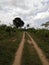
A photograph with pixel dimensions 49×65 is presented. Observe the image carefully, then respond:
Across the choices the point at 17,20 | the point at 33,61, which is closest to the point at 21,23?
the point at 17,20

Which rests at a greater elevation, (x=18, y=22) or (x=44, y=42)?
(x=18, y=22)

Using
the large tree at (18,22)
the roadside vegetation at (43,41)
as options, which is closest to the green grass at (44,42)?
the roadside vegetation at (43,41)

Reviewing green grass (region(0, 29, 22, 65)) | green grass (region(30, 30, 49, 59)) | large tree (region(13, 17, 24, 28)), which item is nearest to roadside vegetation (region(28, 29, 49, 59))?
green grass (region(30, 30, 49, 59))

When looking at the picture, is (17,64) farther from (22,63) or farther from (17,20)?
(17,20)

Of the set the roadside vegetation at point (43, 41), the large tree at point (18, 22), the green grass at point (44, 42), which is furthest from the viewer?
the large tree at point (18, 22)

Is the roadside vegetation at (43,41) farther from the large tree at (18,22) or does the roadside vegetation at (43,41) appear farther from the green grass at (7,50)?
the large tree at (18,22)

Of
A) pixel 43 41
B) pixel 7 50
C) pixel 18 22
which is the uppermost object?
pixel 18 22

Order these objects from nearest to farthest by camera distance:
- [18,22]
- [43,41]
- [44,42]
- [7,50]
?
1. [7,50]
2. [44,42]
3. [43,41]
4. [18,22]

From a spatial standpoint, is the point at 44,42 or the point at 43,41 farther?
the point at 43,41

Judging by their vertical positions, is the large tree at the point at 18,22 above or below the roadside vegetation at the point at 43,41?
above

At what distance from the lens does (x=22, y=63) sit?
11766 millimetres

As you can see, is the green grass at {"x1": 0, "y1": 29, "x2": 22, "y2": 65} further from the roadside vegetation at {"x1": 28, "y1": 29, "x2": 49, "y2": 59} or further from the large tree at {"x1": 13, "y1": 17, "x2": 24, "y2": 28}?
the large tree at {"x1": 13, "y1": 17, "x2": 24, "y2": 28}

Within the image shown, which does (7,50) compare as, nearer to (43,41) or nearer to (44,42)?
(44,42)

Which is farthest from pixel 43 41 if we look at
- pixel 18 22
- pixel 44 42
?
pixel 18 22
